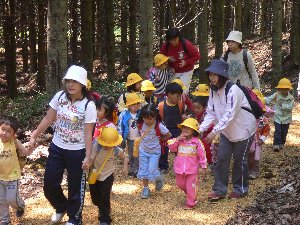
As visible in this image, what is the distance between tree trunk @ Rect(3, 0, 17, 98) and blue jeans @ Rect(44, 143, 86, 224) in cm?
1358

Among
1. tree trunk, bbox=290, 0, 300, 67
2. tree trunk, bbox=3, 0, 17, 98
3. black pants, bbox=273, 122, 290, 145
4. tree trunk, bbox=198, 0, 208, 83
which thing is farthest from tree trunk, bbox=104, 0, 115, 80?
black pants, bbox=273, 122, 290, 145

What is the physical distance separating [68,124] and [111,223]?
1.46m

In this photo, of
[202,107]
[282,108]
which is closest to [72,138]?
[202,107]

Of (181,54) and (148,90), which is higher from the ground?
(181,54)

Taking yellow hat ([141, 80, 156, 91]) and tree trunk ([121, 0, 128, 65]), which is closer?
yellow hat ([141, 80, 156, 91])

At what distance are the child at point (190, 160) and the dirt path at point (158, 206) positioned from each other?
0.87 ft

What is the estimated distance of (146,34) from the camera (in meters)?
9.45

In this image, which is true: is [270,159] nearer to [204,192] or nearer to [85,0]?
[204,192]

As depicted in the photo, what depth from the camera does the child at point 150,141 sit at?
6.63m

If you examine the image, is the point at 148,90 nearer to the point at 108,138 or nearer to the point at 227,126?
the point at 227,126

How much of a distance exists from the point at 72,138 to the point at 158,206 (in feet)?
5.99

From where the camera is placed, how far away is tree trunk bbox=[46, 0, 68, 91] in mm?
8656

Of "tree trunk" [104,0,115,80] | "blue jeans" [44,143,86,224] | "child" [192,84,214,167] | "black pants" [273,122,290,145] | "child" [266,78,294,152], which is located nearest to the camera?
"blue jeans" [44,143,86,224]

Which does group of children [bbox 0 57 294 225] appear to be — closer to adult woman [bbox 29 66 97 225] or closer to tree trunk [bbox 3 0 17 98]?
adult woman [bbox 29 66 97 225]
